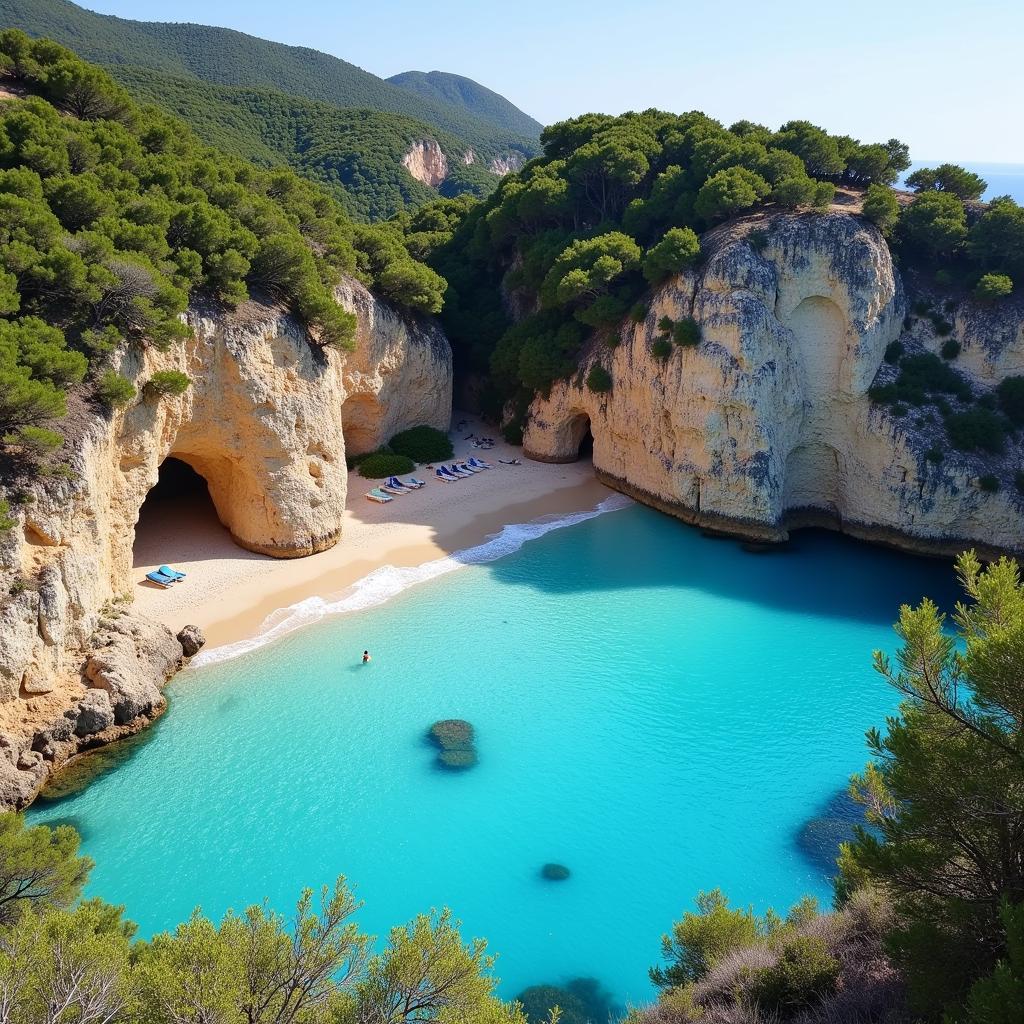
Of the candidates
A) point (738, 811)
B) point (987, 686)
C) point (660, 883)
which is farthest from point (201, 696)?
point (987, 686)

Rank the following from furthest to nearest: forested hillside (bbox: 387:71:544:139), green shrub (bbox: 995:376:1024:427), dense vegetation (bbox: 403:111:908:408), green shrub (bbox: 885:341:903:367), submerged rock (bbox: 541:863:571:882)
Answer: forested hillside (bbox: 387:71:544:139), dense vegetation (bbox: 403:111:908:408), green shrub (bbox: 885:341:903:367), green shrub (bbox: 995:376:1024:427), submerged rock (bbox: 541:863:571:882)

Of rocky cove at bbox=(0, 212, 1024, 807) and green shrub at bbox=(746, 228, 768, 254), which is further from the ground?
green shrub at bbox=(746, 228, 768, 254)

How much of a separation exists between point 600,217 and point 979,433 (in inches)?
818

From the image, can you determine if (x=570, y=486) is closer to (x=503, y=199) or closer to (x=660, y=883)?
(x=503, y=199)

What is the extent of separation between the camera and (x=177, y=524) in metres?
27.3

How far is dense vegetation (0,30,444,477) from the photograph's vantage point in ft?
58.9

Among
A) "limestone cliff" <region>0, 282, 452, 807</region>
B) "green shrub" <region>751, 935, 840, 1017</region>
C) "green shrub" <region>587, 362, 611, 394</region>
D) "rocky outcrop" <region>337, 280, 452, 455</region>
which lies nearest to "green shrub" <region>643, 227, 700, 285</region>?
"green shrub" <region>587, 362, 611, 394</region>

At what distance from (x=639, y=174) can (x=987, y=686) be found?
108 ft

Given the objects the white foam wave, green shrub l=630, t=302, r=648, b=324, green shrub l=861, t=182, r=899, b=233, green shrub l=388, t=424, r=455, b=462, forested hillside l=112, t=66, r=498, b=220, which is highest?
forested hillside l=112, t=66, r=498, b=220

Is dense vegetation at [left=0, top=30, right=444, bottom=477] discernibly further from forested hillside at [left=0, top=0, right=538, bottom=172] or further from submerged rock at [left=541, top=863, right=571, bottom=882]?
forested hillside at [left=0, top=0, right=538, bottom=172]

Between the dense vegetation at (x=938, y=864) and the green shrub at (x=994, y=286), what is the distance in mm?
25041

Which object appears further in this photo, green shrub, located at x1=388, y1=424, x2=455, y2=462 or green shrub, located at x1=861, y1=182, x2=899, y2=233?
green shrub, located at x1=388, y1=424, x2=455, y2=462

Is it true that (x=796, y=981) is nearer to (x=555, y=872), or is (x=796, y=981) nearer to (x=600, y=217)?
(x=555, y=872)

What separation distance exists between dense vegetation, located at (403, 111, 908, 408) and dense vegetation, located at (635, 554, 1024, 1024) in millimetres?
22994
